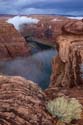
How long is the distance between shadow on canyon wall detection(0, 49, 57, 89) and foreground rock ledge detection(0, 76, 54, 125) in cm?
7364

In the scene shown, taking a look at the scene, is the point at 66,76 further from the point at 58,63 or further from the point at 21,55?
the point at 21,55

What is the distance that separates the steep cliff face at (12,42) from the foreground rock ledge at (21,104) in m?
98.6

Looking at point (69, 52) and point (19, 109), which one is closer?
point (19, 109)

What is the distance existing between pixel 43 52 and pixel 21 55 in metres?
12.0

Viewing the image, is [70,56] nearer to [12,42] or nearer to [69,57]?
[69,57]

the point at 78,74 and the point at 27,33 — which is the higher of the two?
the point at 78,74

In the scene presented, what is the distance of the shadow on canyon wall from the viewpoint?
94731mm

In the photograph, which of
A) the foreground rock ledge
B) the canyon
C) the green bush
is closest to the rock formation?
the canyon

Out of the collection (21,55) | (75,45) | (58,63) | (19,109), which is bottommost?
(21,55)

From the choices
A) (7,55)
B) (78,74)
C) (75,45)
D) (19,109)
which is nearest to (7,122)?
(19,109)

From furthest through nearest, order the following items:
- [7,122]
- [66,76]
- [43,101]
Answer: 1. [66,76]
2. [43,101]
3. [7,122]

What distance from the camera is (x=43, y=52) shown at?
359 feet

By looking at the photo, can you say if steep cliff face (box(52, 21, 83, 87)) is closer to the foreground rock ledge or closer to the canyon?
the canyon

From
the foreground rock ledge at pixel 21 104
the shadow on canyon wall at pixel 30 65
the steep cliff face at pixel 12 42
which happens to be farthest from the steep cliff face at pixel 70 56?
the steep cliff face at pixel 12 42
